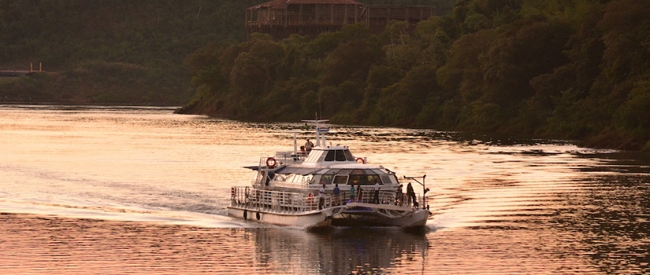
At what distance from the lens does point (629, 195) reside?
69.2 m

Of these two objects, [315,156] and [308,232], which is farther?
[315,156]

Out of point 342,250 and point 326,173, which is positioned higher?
point 326,173

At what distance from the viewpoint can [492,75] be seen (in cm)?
13938

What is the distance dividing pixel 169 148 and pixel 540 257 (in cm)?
6528

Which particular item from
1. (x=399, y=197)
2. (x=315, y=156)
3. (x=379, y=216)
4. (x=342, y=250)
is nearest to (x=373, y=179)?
(x=399, y=197)

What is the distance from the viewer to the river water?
47906 millimetres

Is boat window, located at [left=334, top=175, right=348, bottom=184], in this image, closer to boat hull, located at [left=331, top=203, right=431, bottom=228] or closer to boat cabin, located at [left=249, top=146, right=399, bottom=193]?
boat cabin, located at [left=249, top=146, right=399, bottom=193]

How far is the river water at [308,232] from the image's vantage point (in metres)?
47.9

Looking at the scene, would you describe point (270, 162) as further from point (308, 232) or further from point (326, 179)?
point (308, 232)

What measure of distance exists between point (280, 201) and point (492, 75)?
277 feet

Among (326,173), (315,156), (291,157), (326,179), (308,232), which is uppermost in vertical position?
(315,156)

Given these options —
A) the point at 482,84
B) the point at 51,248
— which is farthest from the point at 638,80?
the point at 51,248

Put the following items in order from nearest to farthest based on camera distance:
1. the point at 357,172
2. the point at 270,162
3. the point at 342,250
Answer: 1. the point at 342,250
2. the point at 357,172
3. the point at 270,162

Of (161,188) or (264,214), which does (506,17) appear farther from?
(264,214)
